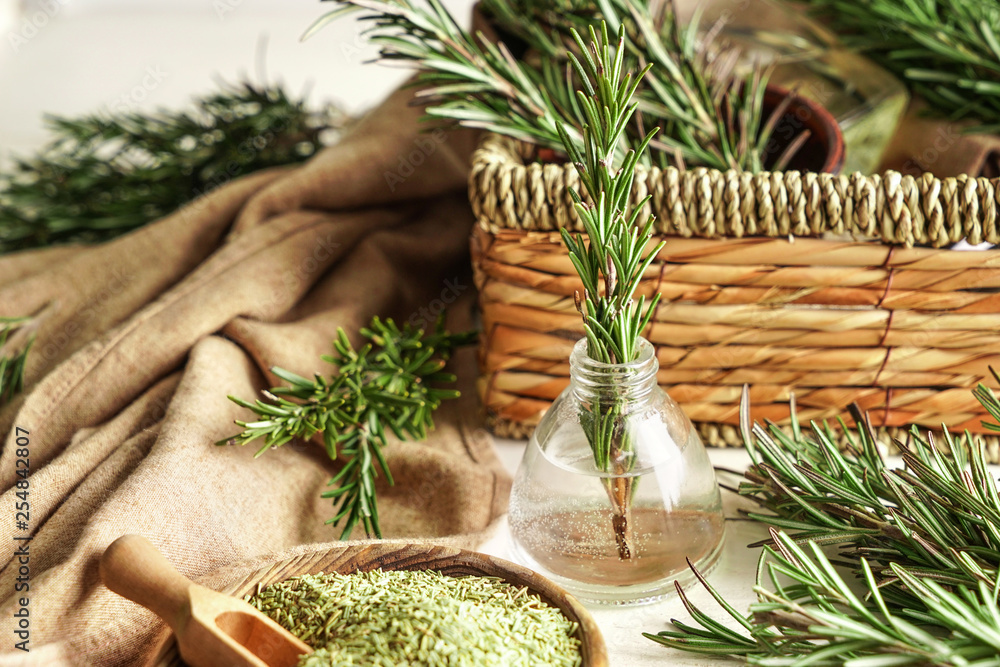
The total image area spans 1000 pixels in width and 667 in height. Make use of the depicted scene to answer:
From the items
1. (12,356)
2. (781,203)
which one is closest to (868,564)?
(781,203)

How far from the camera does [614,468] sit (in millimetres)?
469

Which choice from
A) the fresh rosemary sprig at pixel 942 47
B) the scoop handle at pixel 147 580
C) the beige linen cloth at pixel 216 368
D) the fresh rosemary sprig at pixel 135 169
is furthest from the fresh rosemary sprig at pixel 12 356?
the fresh rosemary sprig at pixel 942 47

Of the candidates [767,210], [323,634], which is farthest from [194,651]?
[767,210]

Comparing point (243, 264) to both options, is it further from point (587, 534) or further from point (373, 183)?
point (587, 534)

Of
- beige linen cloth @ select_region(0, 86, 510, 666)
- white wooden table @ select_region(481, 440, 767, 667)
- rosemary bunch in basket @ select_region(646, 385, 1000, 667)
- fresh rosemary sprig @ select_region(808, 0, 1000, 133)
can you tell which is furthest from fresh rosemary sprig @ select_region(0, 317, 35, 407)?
fresh rosemary sprig @ select_region(808, 0, 1000, 133)

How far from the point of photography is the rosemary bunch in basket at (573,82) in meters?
0.56

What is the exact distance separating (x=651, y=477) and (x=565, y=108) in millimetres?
299

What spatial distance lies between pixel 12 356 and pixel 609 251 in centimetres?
55

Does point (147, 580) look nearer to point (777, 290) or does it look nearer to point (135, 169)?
point (777, 290)

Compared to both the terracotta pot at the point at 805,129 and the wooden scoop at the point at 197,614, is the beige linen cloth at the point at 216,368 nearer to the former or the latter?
the wooden scoop at the point at 197,614

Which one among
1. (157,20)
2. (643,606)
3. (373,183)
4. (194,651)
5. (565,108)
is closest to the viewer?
(194,651)

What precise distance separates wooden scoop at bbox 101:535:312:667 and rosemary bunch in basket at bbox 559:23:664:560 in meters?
0.19

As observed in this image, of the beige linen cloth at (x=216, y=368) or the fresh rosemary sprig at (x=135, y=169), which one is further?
the fresh rosemary sprig at (x=135, y=169)

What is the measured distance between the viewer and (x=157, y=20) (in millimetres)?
1839
